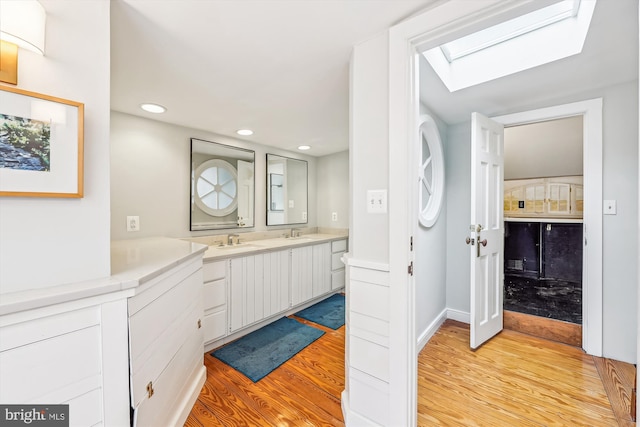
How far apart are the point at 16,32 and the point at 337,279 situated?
3263 millimetres

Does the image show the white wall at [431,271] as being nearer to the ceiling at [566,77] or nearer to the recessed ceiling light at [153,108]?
the ceiling at [566,77]

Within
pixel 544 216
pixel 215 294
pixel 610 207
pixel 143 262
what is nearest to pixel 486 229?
pixel 610 207

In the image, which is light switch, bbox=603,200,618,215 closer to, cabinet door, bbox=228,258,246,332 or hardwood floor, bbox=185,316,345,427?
hardwood floor, bbox=185,316,345,427

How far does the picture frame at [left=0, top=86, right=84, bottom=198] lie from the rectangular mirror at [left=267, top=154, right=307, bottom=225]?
2.36 metres

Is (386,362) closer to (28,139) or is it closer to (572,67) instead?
(28,139)

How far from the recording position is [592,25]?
1248 millimetres

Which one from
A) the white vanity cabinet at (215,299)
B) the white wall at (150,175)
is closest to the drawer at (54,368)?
the white vanity cabinet at (215,299)

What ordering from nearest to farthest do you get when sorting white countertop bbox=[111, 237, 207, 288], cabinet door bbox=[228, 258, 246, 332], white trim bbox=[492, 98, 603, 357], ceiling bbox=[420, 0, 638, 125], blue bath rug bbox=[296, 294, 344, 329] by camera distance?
white countertop bbox=[111, 237, 207, 288]
ceiling bbox=[420, 0, 638, 125]
white trim bbox=[492, 98, 603, 357]
cabinet door bbox=[228, 258, 246, 332]
blue bath rug bbox=[296, 294, 344, 329]

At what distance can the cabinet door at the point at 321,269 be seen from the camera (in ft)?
10.2

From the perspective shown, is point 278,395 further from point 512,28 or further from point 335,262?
point 512,28

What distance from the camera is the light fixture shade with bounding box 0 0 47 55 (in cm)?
77

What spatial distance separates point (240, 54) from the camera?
140 cm

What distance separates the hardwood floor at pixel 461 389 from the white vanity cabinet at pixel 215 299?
20 cm

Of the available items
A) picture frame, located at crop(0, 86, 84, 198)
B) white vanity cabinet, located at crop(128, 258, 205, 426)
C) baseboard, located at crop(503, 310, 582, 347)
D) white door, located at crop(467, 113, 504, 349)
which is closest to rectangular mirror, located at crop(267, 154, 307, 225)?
white vanity cabinet, located at crop(128, 258, 205, 426)
